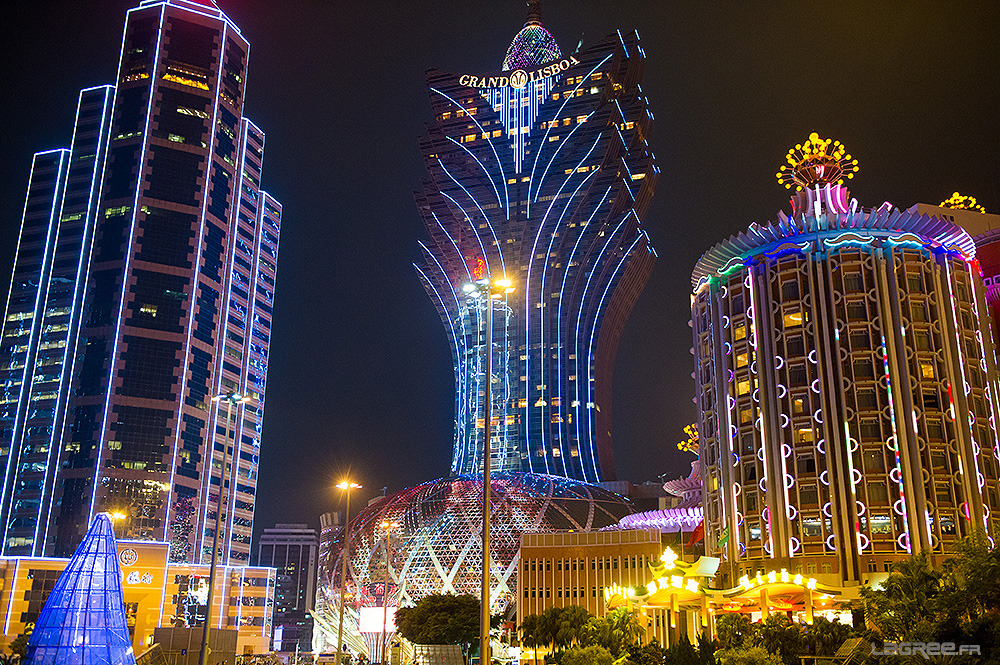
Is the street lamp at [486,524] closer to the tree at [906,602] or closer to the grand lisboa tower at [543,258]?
the tree at [906,602]

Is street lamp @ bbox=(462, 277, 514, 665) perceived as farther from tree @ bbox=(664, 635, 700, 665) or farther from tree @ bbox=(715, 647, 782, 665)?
tree @ bbox=(664, 635, 700, 665)

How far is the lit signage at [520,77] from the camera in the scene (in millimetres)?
194500

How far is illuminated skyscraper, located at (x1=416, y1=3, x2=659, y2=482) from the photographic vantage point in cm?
17150

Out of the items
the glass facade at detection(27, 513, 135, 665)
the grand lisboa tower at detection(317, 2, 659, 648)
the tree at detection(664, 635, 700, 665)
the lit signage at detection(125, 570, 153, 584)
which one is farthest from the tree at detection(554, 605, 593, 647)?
the grand lisboa tower at detection(317, 2, 659, 648)

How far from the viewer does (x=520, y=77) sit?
641 feet

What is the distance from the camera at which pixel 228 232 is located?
158 metres

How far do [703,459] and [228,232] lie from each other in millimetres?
106633

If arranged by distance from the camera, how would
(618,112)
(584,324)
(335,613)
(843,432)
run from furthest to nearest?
1. (618,112)
2. (584,324)
3. (335,613)
4. (843,432)

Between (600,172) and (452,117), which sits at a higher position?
(452,117)

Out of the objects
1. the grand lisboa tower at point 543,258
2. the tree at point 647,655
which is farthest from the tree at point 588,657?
the grand lisboa tower at point 543,258

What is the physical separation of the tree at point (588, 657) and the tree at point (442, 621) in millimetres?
48510

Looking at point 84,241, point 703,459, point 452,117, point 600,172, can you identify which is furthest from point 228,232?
point 703,459

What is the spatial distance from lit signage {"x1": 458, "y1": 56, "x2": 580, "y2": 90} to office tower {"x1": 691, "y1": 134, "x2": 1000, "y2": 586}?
125569 millimetres

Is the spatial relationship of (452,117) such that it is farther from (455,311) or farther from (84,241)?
(84,241)
